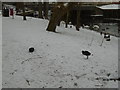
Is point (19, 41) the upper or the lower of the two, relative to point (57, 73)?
upper

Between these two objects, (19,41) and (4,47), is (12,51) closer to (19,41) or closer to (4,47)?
(4,47)

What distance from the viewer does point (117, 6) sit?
46.3 metres

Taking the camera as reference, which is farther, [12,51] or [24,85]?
[12,51]

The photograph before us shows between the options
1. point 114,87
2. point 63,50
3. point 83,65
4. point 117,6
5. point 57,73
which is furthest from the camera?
point 117,6

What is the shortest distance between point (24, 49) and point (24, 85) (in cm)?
326

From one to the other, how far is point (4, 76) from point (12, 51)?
2.32 m

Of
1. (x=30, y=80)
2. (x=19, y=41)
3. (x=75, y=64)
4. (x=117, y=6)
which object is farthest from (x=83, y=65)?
(x=117, y=6)

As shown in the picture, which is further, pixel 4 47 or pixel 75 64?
pixel 4 47

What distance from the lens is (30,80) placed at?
7.57 meters

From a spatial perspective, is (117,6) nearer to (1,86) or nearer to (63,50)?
(63,50)

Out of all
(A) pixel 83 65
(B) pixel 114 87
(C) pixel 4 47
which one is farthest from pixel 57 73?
(C) pixel 4 47

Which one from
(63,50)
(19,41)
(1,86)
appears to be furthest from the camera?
(19,41)

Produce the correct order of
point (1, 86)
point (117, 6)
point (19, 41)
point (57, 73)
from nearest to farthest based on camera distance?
point (1, 86) → point (57, 73) → point (19, 41) → point (117, 6)

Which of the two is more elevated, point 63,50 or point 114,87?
point 63,50
